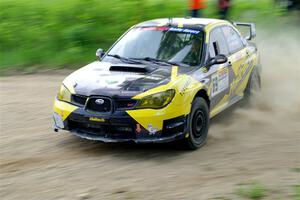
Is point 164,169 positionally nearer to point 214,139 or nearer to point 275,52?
point 214,139

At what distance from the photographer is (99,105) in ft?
22.6

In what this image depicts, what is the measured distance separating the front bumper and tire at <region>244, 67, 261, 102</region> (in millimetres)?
3017

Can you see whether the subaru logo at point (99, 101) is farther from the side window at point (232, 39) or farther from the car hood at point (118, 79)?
the side window at point (232, 39)

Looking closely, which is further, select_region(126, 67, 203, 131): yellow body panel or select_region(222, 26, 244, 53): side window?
select_region(222, 26, 244, 53): side window

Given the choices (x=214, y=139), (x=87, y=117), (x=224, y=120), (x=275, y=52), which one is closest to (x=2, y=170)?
(x=87, y=117)

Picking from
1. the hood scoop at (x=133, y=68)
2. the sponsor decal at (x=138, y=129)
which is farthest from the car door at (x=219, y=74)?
the sponsor decal at (x=138, y=129)

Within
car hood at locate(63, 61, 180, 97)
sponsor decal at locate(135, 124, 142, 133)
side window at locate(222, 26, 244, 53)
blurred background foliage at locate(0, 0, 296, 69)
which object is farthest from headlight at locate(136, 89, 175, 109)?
blurred background foliage at locate(0, 0, 296, 69)

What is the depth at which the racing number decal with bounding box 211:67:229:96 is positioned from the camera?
25.9 ft

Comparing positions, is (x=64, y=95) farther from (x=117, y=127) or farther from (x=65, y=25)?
(x=65, y=25)

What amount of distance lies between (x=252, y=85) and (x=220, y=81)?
186 centimetres

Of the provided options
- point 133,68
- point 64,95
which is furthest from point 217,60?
point 64,95

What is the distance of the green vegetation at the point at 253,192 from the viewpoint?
5590mm

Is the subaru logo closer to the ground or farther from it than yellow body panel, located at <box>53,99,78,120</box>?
farther from it

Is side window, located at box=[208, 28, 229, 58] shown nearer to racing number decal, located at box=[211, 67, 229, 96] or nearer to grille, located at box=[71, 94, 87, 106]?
racing number decal, located at box=[211, 67, 229, 96]
